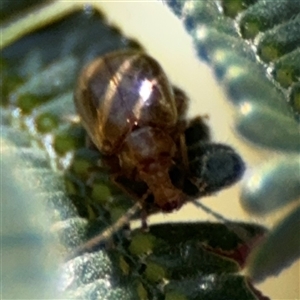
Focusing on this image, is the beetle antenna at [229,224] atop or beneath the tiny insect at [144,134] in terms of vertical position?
beneath

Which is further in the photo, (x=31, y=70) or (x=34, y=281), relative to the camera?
(x=31, y=70)

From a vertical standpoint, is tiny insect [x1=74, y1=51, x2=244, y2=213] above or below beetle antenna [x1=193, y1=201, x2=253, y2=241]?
above

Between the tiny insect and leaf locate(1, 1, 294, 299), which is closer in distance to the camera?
leaf locate(1, 1, 294, 299)

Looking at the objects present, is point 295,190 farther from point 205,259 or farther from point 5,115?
point 5,115

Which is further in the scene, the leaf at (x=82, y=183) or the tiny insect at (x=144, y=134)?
the tiny insect at (x=144, y=134)

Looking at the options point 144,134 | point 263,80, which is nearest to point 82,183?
point 144,134

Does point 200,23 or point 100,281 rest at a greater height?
point 200,23

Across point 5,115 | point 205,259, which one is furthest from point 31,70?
point 205,259

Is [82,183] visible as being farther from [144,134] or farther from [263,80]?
[263,80]
